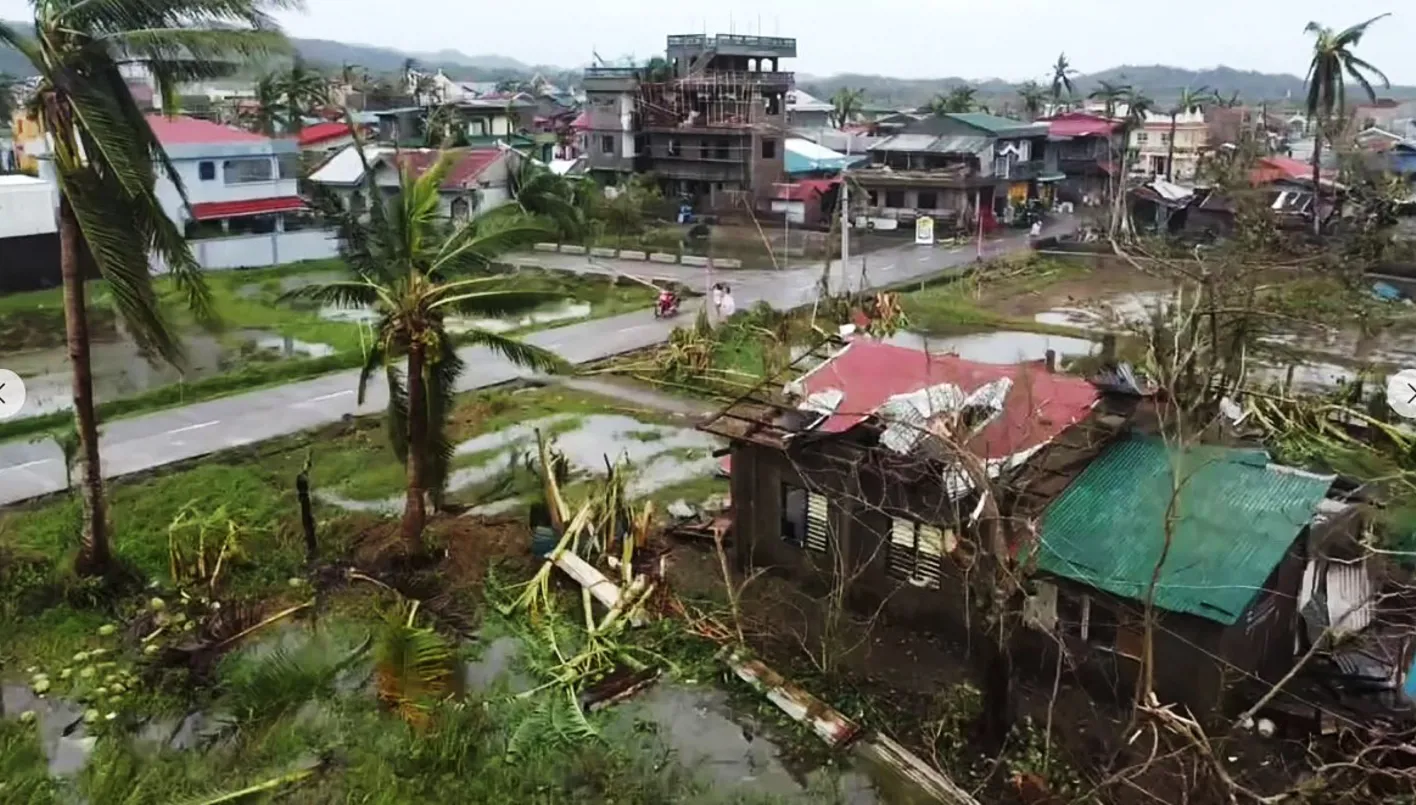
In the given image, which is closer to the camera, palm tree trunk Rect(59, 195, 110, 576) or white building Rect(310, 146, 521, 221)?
palm tree trunk Rect(59, 195, 110, 576)

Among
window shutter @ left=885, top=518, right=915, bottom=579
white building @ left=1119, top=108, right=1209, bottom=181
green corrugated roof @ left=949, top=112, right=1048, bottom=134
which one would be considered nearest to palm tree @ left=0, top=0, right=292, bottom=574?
window shutter @ left=885, top=518, right=915, bottom=579

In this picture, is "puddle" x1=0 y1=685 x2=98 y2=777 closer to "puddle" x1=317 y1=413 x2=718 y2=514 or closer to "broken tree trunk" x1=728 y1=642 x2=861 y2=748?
"puddle" x1=317 y1=413 x2=718 y2=514

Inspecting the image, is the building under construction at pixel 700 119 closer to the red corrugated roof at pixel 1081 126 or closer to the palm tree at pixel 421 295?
the red corrugated roof at pixel 1081 126

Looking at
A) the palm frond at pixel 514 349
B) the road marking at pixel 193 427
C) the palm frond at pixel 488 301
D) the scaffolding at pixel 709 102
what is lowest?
the road marking at pixel 193 427

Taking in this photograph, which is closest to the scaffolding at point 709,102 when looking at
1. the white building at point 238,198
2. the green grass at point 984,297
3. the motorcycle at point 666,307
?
the green grass at point 984,297

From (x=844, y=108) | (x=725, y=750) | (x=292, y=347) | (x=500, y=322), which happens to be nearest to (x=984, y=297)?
(x=500, y=322)

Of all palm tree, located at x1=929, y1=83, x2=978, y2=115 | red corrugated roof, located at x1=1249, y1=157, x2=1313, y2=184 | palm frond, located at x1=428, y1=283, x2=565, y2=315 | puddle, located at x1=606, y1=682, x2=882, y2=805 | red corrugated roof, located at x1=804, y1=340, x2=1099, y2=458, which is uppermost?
palm tree, located at x1=929, y1=83, x2=978, y2=115
